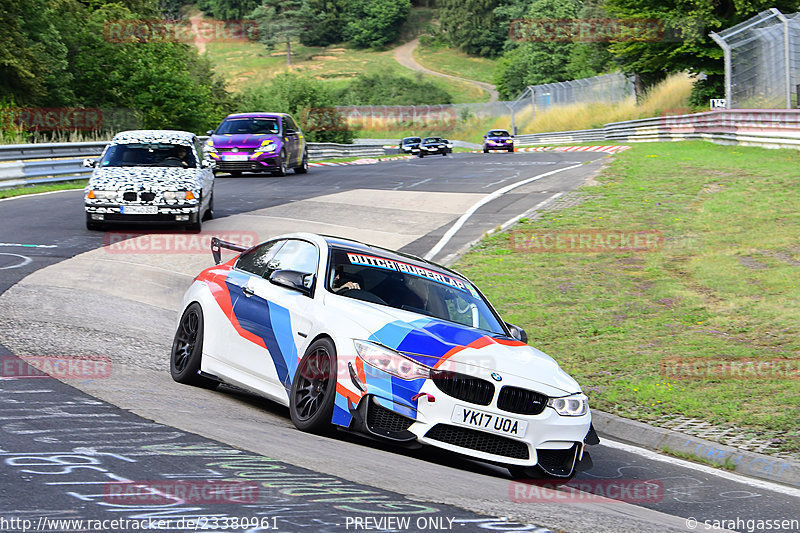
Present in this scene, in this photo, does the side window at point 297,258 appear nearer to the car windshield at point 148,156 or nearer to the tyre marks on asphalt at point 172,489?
the tyre marks on asphalt at point 172,489

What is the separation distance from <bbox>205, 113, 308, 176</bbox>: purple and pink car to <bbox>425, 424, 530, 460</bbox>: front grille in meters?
24.2

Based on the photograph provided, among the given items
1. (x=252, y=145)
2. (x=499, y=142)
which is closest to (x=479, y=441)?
(x=252, y=145)

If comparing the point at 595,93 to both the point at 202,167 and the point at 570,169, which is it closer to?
the point at 570,169

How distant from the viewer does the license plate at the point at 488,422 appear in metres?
6.77

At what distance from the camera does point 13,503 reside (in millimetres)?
4648

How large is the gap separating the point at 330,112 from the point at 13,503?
56.9 metres

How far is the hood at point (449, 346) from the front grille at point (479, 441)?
0.41 meters

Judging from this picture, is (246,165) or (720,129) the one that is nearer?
(246,165)

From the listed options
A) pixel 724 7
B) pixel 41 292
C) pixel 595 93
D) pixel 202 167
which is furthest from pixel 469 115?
pixel 41 292

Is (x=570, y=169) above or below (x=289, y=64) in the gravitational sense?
below
